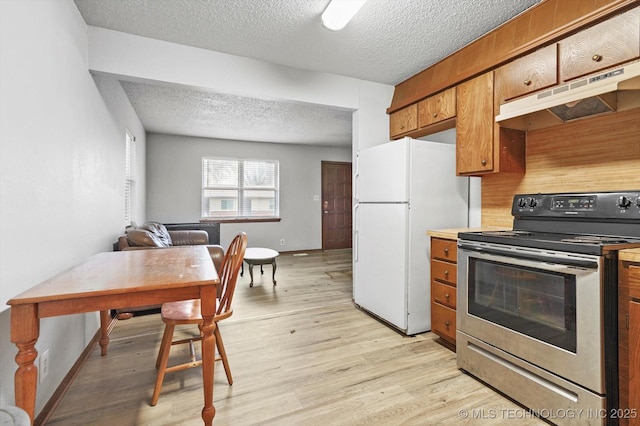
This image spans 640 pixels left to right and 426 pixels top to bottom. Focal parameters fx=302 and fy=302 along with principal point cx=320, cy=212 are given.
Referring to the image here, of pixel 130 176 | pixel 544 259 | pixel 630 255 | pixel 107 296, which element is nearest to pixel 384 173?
pixel 544 259

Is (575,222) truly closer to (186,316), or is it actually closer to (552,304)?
(552,304)

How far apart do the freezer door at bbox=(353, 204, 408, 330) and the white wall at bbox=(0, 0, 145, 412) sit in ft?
7.70

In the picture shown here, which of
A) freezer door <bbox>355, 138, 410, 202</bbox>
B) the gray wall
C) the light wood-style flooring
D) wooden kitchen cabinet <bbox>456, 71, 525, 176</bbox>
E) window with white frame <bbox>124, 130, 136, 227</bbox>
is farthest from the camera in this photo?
the gray wall

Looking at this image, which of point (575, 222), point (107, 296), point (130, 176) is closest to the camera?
point (107, 296)

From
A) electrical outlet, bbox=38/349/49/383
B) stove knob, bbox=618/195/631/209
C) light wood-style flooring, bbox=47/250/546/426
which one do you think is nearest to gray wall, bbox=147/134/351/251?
light wood-style flooring, bbox=47/250/546/426

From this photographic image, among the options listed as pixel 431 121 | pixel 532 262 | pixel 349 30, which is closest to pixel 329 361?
pixel 532 262

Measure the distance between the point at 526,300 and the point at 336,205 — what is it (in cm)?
564

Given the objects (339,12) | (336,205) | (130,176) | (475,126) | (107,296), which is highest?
(339,12)

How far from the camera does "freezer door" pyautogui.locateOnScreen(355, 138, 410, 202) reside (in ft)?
8.39

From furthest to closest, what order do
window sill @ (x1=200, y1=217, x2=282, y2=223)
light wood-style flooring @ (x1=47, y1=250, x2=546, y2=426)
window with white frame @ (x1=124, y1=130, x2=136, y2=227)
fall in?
window sill @ (x1=200, y1=217, x2=282, y2=223) < window with white frame @ (x1=124, y1=130, x2=136, y2=227) < light wood-style flooring @ (x1=47, y1=250, x2=546, y2=426)

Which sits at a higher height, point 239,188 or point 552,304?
point 239,188

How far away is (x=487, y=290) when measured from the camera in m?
1.86

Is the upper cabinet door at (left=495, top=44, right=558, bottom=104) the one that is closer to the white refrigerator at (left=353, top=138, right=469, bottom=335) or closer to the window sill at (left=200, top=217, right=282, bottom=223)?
the white refrigerator at (left=353, top=138, right=469, bottom=335)

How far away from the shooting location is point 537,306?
1604mm
